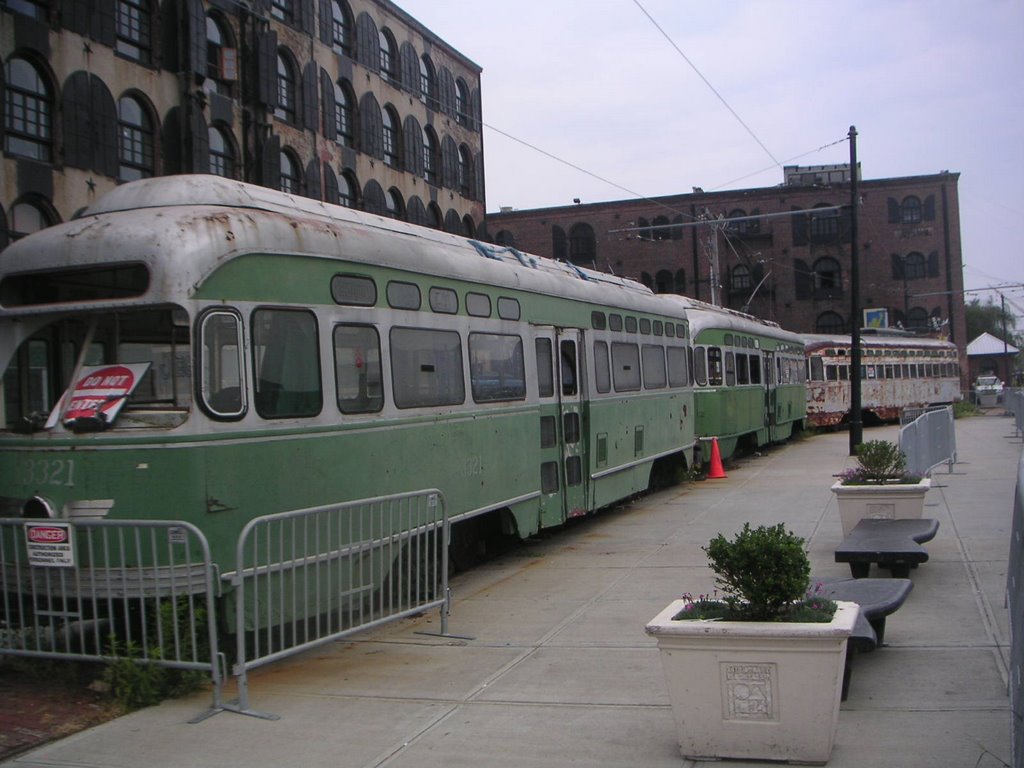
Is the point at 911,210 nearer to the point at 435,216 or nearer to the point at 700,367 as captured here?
the point at 435,216

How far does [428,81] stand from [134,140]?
14766mm

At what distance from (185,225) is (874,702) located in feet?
16.3

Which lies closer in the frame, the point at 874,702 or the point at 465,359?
the point at 874,702

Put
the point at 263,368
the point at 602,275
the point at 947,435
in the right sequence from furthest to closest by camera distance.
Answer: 1. the point at 947,435
2. the point at 602,275
3. the point at 263,368

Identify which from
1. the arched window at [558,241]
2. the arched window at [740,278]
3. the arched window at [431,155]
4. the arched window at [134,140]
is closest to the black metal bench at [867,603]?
the arched window at [134,140]

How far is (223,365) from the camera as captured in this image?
262 inches

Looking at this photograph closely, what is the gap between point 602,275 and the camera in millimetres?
15062

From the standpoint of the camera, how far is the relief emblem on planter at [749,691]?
4906 mm

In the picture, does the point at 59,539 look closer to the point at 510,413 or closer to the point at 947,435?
the point at 510,413

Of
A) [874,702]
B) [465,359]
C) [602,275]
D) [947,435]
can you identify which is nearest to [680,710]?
[874,702]

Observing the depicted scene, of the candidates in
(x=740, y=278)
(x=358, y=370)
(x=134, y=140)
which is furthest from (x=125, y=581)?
(x=740, y=278)

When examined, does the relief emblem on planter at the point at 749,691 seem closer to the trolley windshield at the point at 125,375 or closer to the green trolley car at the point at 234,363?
the green trolley car at the point at 234,363

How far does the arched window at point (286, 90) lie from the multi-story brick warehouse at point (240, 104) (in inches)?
1.5

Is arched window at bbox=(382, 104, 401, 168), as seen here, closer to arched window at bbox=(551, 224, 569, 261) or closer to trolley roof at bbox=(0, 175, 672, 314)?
trolley roof at bbox=(0, 175, 672, 314)
